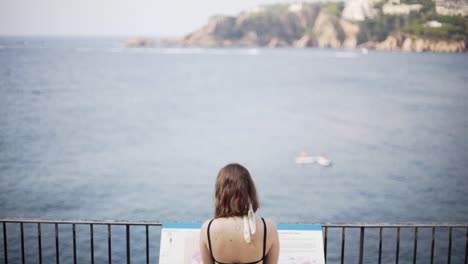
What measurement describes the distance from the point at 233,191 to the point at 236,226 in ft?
0.48

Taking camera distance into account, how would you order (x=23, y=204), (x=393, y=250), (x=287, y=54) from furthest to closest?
(x=287, y=54) → (x=23, y=204) → (x=393, y=250)

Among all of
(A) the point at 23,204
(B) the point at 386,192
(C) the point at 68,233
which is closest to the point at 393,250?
(B) the point at 386,192

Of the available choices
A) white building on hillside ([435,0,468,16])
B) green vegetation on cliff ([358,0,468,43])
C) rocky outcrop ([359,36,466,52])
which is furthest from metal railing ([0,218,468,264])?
white building on hillside ([435,0,468,16])

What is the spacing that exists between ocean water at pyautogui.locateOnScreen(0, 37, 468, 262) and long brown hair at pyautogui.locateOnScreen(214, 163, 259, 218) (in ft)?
38.9

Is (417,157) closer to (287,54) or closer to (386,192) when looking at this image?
(386,192)

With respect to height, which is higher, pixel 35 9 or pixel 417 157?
pixel 35 9

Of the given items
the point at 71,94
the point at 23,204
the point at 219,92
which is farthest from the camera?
the point at 219,92

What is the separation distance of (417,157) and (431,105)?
3.61 meters

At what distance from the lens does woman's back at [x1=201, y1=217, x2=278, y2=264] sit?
6.04 feet

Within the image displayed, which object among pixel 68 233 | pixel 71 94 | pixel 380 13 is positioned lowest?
pixel 68 233

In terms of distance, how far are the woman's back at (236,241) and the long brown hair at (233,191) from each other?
0.13ft

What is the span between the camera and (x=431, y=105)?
26812 mm

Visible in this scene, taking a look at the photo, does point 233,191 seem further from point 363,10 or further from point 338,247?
point 338,247

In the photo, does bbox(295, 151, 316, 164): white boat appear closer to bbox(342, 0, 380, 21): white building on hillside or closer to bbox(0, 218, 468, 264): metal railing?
bbox(0, 218, 468, 264): metal railing
